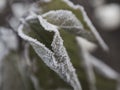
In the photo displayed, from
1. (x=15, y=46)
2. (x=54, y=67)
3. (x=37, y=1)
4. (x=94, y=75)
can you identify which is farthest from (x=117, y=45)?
(x=54, y=67)

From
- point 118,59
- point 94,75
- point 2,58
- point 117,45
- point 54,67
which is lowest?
point 54,67

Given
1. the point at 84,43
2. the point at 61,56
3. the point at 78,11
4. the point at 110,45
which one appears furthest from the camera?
the point at 110,45

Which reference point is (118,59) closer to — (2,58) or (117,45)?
(117,45)

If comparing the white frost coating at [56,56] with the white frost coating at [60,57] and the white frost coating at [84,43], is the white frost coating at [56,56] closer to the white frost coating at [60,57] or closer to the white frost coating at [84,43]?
the white frost coating at [60,57]

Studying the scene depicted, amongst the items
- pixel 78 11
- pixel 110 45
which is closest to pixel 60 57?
pixel 78 11

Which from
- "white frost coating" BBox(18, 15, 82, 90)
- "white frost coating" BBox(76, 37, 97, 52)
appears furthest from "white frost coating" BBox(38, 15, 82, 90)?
"white frost coating" BBox(76, 37, 97, 52)

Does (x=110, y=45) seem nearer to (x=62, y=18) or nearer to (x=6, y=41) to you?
(x=6, y=41)

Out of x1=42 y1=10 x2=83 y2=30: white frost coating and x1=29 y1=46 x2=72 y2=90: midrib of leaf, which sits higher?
x1=29 y1=46 x2=72 y2=90: midrib of leaf

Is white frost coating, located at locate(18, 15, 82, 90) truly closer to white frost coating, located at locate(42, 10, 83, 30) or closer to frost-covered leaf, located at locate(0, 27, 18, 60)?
white frost coating, located at locate(42, 10, 83, 30)
